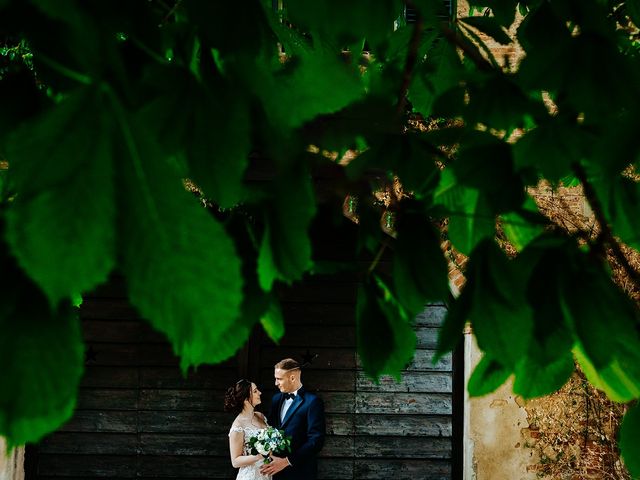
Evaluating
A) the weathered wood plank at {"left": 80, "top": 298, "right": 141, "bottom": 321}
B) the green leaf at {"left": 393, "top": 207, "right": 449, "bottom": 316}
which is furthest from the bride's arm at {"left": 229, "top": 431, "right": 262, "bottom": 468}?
the green leaf at {"left": 393, "top": 207, "right": 449, "bottom": 316}

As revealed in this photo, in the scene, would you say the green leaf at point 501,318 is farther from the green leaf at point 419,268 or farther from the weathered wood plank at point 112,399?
the weathered wood plank at point 112,399

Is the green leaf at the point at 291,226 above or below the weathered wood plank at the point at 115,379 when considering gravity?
Result: below

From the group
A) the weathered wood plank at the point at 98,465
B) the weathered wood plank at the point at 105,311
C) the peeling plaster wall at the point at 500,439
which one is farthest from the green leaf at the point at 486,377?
the weathered wood plank at the point at 98,465

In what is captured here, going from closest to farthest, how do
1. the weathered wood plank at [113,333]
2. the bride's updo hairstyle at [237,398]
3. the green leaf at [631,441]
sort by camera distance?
the green leaf at [631,441] < the bride's updo hairstyle at [237,398] < the weathered wood plank at [113,333]

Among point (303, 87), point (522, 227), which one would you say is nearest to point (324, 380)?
point (522, 227)

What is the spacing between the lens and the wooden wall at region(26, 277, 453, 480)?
22.4 ft

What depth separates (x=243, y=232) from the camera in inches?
41.1

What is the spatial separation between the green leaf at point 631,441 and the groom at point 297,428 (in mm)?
4519

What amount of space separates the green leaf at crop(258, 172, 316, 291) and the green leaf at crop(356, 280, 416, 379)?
28 centimetres

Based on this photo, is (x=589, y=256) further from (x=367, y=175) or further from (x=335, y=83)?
(x=335, y=83)

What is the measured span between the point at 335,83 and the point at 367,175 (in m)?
0.26

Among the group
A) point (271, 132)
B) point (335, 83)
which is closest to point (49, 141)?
point (271, 132)

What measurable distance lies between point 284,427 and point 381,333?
484cm

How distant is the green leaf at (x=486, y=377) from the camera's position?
1049 mm
